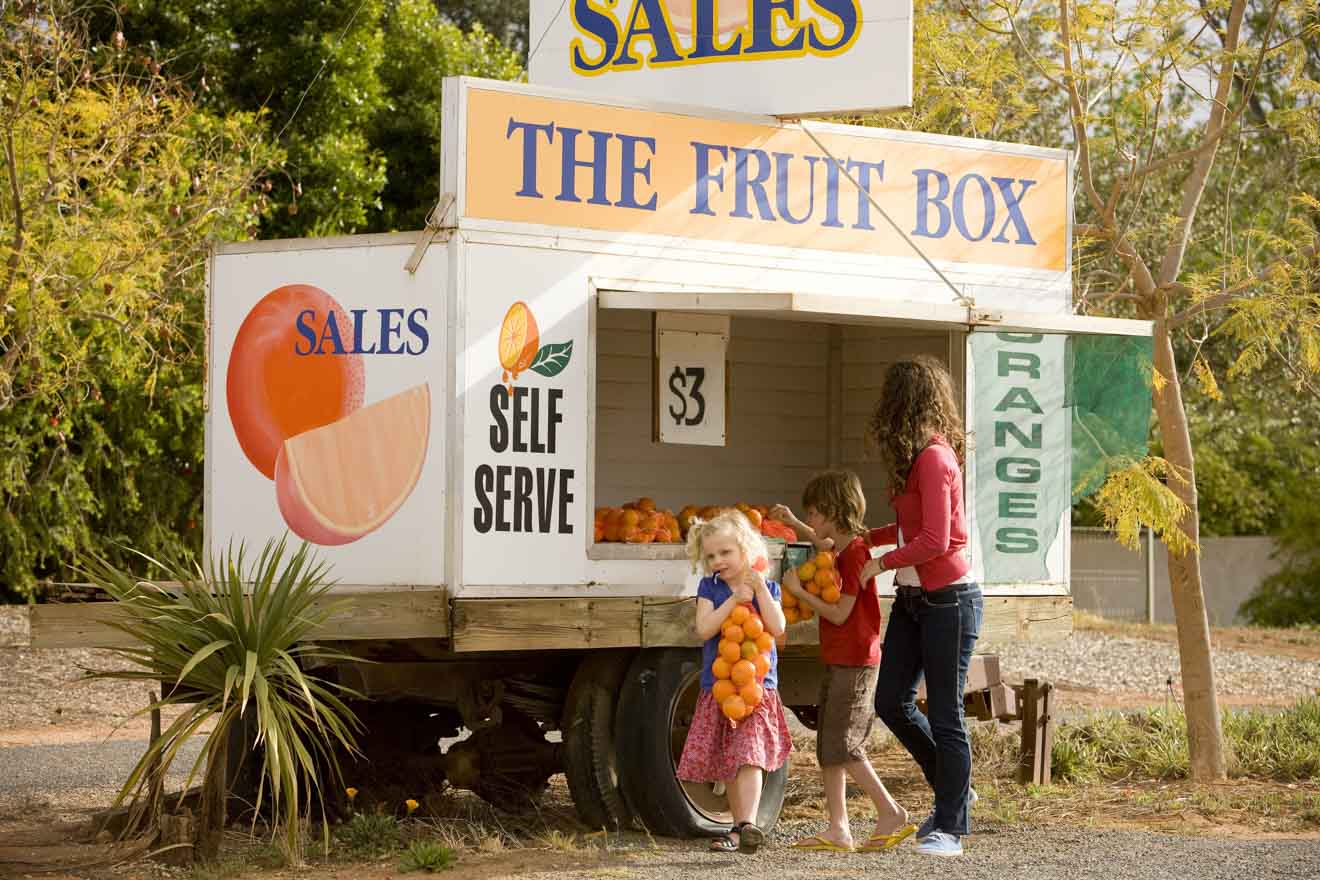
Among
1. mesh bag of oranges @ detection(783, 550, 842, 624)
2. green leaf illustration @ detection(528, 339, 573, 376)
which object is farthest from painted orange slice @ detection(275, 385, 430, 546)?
mesh bag of oranges @ detection(783, 550, 842, 624)

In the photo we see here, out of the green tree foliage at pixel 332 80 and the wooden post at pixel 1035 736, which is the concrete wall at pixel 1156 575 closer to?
the green tree foliage at pixel 332 80

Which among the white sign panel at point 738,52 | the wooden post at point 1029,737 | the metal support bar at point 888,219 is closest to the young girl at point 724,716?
the metal support bar at point 888,219

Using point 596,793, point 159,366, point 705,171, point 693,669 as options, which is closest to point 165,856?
point 596,793

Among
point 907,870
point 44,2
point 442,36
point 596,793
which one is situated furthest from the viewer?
point 442,36

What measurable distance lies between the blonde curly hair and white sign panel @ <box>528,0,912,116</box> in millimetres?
2119

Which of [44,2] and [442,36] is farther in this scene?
[442,36]

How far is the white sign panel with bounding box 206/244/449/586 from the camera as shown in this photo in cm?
A: 806

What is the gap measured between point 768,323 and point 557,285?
11.2 feet

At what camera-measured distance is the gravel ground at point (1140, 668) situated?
60.6ft

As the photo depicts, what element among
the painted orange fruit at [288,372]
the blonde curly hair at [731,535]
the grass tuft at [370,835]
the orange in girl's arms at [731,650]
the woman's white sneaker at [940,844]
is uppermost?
the painted orange fruit at [288,372]

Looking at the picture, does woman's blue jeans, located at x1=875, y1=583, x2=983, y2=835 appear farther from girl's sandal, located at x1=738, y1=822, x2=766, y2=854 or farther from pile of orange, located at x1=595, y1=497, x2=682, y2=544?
pile of orange, located at x1=595, y1=497, x2=682, y2=544

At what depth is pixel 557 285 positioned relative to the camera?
833cm

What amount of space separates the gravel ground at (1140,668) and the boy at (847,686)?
1057cm

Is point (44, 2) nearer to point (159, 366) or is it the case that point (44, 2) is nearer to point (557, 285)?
point (159, 366)
